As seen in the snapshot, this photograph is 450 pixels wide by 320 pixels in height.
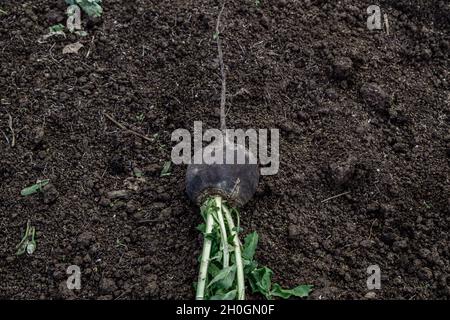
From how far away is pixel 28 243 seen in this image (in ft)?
8.36

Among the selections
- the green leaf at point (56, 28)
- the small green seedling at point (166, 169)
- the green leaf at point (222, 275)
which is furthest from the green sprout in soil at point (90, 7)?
the green leaf at point (222, 275)

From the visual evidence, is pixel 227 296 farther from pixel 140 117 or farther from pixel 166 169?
pixel 140 117

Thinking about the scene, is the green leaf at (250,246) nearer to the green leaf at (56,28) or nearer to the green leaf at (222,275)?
the green leaf at (222,275)

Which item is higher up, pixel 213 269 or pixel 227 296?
pixel 213 269

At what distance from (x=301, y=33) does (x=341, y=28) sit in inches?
9.6

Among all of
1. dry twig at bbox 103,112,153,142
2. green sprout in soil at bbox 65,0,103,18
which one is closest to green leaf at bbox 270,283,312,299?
dry twig at bbox 103,112,153,142

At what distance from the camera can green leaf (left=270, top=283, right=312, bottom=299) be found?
2.35 meters

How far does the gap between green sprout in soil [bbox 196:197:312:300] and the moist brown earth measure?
121 mm

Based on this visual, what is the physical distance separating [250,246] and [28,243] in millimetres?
997

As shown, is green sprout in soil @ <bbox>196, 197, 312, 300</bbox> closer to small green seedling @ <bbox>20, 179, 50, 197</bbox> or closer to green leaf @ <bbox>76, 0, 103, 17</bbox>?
small green seedling @ <bbox>20, 179, 50, 197</bbox>

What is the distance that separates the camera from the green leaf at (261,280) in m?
2.34

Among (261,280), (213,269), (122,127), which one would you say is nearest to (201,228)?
(213,269)

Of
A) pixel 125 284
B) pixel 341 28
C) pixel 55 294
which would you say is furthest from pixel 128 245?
pixel 341 28

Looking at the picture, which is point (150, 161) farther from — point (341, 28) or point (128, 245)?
point (341, 28)
